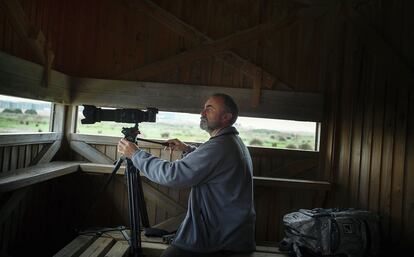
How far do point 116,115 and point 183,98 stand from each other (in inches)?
52.7

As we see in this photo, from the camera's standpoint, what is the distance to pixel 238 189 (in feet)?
9.12

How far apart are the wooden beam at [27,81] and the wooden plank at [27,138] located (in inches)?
16.3

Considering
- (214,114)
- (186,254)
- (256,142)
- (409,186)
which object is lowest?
(186,254)

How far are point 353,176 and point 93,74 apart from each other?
3327 mm

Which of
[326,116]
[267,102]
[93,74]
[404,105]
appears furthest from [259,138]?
[93,74]

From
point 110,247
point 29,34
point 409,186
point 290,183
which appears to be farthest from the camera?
point 290,183

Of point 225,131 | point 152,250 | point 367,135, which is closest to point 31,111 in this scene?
point 152,250

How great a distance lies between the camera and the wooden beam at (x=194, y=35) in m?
4.43

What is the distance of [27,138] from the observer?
3.90 m

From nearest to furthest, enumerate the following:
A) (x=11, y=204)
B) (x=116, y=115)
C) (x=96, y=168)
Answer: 1. (x=116, y=115)
2. (x=11, y=204)
3. (x=96, y=168)

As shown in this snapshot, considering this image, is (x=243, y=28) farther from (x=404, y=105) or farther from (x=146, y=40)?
(x=404, y=105)

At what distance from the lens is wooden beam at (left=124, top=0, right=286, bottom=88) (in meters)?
4.43

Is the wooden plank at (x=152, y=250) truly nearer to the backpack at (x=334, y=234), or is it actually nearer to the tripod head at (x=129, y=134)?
the tripod head at (x=129, y=134)

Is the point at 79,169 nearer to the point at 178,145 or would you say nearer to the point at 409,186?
the point at 178,145
